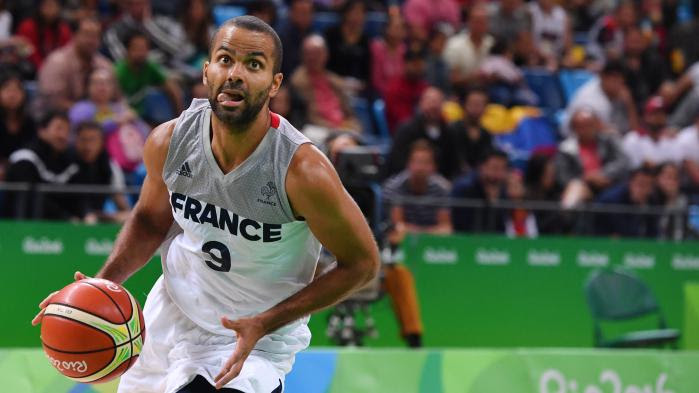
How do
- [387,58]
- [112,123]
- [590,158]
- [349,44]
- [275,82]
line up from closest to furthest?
[275,82], [112,123], [590,158], [349,44], [387,58]

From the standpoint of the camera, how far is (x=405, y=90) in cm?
1243

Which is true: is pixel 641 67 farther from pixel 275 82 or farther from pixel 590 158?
pixel 275 82

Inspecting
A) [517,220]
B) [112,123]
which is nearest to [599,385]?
[517,220]

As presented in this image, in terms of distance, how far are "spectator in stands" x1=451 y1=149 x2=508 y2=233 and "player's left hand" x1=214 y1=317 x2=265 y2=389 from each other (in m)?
6.33

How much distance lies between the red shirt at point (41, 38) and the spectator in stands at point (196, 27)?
114 centimetres

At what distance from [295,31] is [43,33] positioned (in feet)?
8.13

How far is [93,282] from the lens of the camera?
4352 millimetres

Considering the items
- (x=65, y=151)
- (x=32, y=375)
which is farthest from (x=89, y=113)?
(x=32, y=375)

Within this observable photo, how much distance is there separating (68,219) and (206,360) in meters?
5.08

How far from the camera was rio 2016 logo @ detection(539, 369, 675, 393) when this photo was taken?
6754mm

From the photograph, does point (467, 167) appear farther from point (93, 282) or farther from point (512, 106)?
point (93, 282)

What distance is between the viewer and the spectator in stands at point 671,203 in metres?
11.1

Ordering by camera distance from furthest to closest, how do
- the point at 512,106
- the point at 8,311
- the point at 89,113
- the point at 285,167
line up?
the point at 512,106 < the point at 89,113 < the point at 8,311 < the point at 285,167

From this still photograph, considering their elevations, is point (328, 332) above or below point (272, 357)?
below
